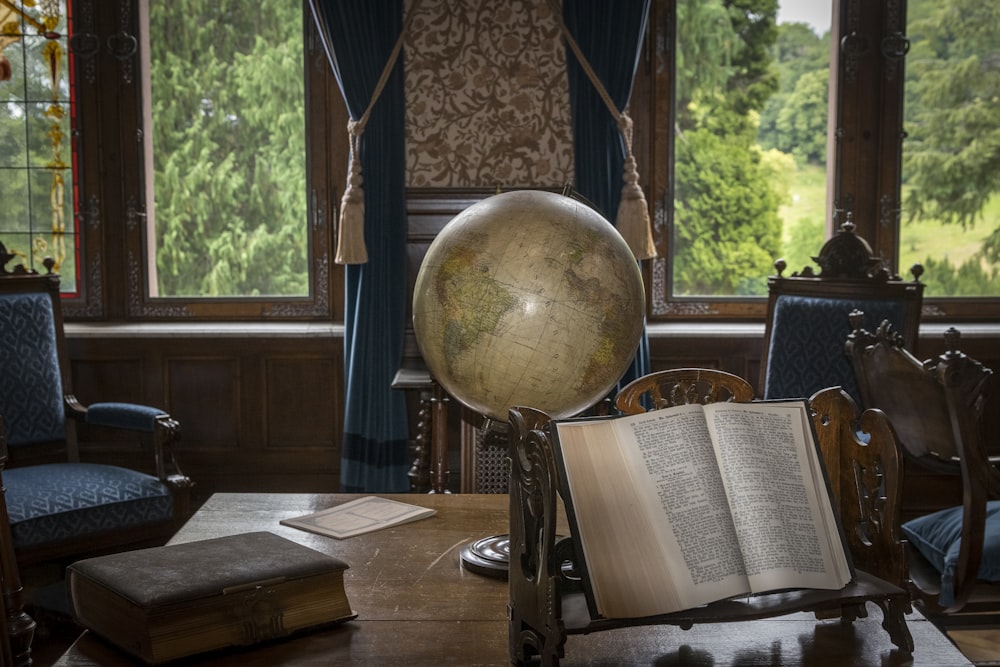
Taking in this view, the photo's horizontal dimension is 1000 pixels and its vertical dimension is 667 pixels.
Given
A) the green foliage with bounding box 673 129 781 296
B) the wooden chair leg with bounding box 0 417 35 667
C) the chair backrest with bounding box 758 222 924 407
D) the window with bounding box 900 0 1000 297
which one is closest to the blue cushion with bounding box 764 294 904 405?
the chair backrest with bounding box 758 222 924 407

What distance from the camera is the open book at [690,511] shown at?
1.43 metres

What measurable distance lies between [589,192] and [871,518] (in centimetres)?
331

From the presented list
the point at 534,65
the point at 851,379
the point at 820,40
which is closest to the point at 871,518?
the point at 851,379

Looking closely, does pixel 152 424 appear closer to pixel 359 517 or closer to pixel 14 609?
pixel 14 609

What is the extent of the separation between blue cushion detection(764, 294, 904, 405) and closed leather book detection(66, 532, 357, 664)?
8.37ft

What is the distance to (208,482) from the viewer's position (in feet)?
16.4

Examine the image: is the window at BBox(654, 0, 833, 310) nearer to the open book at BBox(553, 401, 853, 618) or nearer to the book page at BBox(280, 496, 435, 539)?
the book page at BBox(280, 496, 435, 539)

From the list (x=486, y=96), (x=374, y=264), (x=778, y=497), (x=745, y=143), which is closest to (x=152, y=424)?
(x=374, y=264)

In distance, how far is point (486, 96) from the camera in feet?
16.2

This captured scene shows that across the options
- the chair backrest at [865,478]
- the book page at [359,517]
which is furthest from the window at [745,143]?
the chair backrest at [865,478]

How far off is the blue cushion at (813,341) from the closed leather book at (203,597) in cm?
255

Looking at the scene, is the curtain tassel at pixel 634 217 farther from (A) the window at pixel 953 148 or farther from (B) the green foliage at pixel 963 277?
(B) the green foliage at pixel 963 277

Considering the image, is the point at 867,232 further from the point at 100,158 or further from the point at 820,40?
the point at 100,158

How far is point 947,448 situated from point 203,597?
1.99 metres
